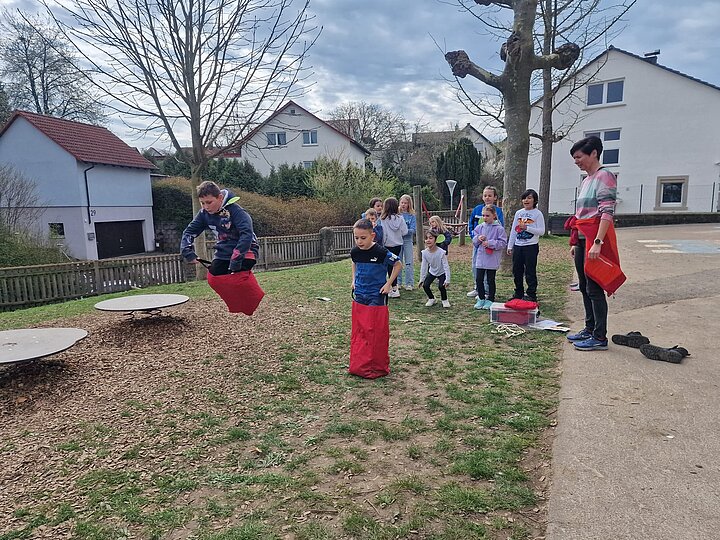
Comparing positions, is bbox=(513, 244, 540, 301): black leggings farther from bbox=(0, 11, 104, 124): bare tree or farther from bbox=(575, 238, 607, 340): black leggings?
bbox=(0, 11, 104, 124): bare tree

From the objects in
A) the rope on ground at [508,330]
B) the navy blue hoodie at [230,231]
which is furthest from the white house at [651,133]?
the navy blue hoodie at [230,231]

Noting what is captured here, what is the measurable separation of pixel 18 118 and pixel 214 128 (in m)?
18.2

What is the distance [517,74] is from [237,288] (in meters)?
7.02

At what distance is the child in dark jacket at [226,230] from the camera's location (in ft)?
15.8

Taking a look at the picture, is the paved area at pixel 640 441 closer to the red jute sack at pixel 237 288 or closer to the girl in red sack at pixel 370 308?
the girl in red sack at pixel 370 308

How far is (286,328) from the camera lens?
6.54 m

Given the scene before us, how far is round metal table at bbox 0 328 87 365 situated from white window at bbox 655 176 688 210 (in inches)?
1297

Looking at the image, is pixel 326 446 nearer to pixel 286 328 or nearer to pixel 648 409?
pixel 648 409

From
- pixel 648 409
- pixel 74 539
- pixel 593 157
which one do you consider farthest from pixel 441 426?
Result: pixel 593 157

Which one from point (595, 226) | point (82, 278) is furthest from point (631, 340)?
point (82, 278)

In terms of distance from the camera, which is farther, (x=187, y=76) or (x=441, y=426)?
(x=187, y=76)

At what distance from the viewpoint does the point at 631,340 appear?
4.89m

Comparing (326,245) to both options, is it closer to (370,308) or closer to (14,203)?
(14,203)

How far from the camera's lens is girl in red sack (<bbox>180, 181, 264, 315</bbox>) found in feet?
15.8
